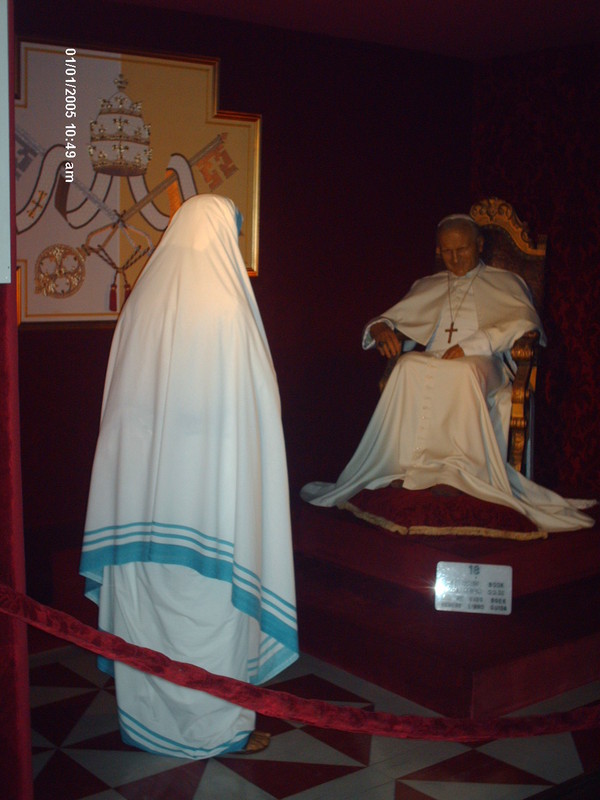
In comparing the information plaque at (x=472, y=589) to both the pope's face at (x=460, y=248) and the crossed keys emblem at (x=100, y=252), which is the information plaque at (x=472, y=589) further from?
the crossed keys emblem at (x=100, y=252)

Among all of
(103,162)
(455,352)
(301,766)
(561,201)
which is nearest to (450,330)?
(455,352)

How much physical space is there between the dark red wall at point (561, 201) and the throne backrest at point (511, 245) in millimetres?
573

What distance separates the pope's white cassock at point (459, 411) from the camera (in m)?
5.15

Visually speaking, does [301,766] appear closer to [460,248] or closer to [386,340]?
[386,340]

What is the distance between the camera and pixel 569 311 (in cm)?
645

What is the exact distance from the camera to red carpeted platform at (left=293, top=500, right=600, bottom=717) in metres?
3.95

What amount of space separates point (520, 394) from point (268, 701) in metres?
3.24

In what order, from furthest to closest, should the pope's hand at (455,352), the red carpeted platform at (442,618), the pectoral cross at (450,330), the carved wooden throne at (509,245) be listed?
the carved wooden throne at (509,245), the pectoral cross at (450,330), the pope's hand at (455,352), the red carpeted platform at (442,618)

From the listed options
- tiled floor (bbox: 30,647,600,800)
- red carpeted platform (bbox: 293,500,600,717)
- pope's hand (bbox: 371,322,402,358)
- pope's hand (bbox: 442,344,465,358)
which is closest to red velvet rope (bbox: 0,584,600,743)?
tiled floor (bbox: 30,647,600,800)

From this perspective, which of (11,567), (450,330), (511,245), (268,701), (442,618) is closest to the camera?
(268,701)

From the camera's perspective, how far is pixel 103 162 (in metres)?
5.34

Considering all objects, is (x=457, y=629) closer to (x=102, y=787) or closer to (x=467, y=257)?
(x=102, y=787)

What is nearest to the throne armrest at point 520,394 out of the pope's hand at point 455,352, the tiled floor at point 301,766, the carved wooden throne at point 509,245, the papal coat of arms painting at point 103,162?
the pope's hand at point 455,352

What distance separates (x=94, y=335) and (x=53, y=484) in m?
0.81
